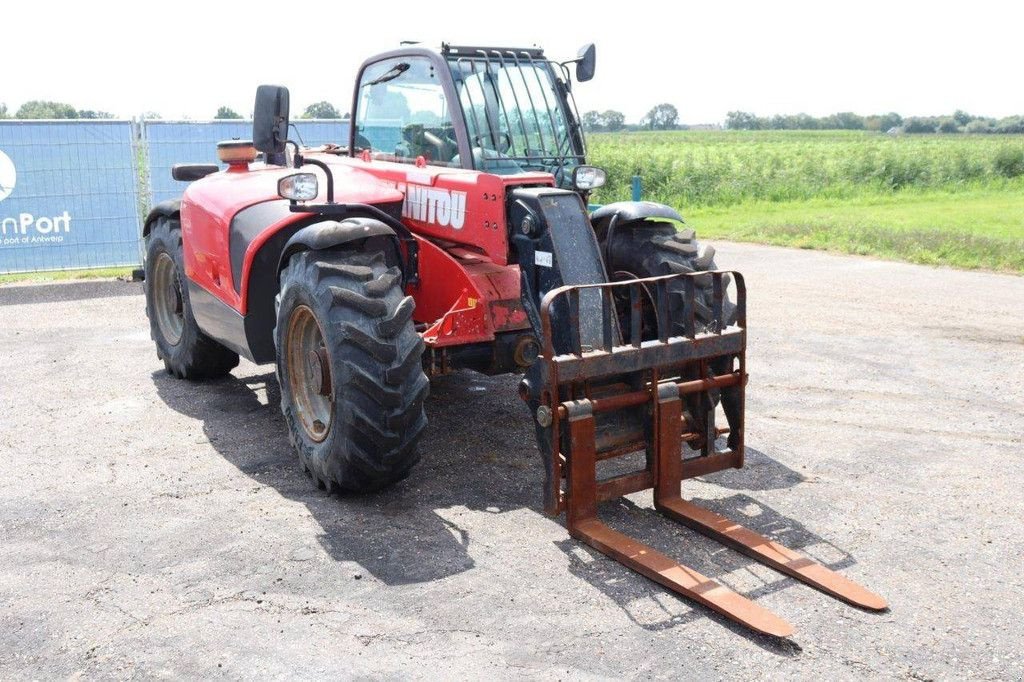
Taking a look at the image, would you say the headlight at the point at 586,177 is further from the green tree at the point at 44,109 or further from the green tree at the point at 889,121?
the green tree at the point at 889,121

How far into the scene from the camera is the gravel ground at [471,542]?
13.6ft

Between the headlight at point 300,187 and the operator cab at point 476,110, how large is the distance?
909 millimetres

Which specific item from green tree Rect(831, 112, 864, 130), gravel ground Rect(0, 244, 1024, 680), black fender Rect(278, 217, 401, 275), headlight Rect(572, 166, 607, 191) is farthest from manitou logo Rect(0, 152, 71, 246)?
green tree Rect(831, 112, 864, 130)

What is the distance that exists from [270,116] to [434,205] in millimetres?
1131

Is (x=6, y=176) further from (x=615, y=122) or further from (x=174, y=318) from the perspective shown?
(x=615, y=122)

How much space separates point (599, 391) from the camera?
212 inches

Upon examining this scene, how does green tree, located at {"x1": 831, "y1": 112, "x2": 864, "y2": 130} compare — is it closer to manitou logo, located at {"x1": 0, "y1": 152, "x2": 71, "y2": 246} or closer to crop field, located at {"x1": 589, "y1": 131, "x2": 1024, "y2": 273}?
crop field, located at {"x1": 589, "y1": 131, "x2": 1024, "y2": 273}

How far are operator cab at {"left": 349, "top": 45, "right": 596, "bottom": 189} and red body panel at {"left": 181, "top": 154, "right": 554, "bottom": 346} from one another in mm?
181

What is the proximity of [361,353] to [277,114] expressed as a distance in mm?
1889

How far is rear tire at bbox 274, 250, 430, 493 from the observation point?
5.28 m

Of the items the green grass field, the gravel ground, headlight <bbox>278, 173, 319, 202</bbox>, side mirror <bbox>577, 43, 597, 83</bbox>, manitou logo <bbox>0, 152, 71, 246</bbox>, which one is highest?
side mirror <bbox>577, 43, 597, 83</bbox>

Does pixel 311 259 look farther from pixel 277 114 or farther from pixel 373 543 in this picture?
pixel 373 543

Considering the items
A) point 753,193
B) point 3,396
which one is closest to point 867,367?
point 3,396

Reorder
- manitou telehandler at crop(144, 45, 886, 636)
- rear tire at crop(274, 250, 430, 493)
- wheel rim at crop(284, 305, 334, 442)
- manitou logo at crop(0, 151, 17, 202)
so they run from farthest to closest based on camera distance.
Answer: manitou logo at crop(0, 151, 17, 202)
wheel rim at crop(284, 305, 334, 442)
rear tire at crop(274, 250, 430, 493)
manitou telehandler at crop(144, 45, 886, 636)
